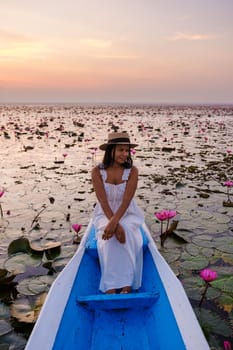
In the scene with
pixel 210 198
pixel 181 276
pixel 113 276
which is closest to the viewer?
pixel 113 276

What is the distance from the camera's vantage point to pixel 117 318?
271cm

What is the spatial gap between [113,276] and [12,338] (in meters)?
1.09

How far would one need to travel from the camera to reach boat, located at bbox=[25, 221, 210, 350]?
7.16 feet

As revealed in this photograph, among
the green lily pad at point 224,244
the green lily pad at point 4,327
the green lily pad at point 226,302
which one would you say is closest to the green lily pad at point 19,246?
the green lily pad at point 4,327

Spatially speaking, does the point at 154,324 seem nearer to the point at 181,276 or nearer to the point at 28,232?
the point at 181,276

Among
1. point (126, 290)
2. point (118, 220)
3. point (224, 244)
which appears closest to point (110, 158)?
point (118, 220)

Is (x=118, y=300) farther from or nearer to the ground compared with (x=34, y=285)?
Answer: farther from the ground

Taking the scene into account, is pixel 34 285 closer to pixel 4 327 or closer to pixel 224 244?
pixel 4 327

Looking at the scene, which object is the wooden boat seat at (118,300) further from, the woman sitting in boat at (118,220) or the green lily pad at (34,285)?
the green lily pad at (34,285)

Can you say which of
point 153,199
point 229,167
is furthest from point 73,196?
point 229,167

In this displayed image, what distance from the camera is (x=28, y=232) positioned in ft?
16.3

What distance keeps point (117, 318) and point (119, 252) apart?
626mm

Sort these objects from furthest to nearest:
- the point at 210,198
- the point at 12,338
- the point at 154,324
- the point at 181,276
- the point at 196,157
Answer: the point at 196,157 < the point at 210,198 < the point at 181,276 < the point at 12,338 < the point at 154,324

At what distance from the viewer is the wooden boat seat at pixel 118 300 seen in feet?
8.56
